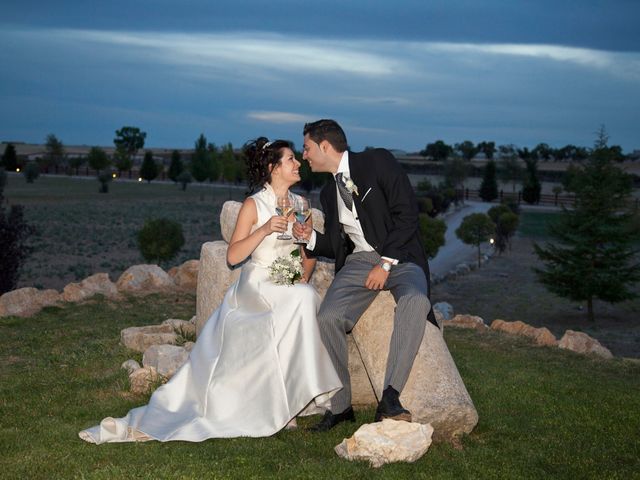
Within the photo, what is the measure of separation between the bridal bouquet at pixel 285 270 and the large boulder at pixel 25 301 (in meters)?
8.37

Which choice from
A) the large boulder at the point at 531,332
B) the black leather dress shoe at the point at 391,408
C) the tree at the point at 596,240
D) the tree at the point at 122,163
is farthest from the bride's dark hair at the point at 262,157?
the tree at the point at 122,163

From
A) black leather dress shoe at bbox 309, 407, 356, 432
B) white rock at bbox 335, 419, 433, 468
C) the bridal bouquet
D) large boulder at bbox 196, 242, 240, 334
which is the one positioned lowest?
black leather dress shoe at bbox 309, 407, 356, 432

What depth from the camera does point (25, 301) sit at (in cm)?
1544

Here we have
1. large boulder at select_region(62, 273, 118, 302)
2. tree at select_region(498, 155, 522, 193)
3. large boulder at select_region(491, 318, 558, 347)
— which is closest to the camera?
large boulder at select_region(491, 318, 558, 347)

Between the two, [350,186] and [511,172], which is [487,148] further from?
[350,186]

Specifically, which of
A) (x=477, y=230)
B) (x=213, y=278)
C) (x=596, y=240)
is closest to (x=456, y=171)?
(x=477, y=230)

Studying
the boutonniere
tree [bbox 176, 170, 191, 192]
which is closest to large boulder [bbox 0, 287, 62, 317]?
the boutonniere

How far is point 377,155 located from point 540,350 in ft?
20.4

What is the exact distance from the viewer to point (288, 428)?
7.68 metres

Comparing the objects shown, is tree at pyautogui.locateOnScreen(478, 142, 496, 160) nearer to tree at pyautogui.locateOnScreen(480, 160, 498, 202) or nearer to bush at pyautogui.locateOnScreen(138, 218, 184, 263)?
tree at pyautogui.locateOnScreen(480, 160, 498, 202)

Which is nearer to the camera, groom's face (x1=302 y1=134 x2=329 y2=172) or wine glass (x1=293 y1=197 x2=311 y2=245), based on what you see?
wine glass (x1=293 y1=197 x2=311 y2=245)

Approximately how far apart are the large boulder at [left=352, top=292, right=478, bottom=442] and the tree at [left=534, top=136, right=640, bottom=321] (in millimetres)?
24105

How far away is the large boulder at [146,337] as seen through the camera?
10.8 m

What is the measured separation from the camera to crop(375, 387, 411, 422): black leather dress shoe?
6883 mm
